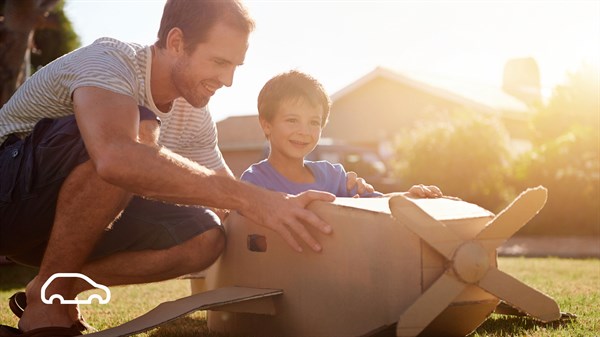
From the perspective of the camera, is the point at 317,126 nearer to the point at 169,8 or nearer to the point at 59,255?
the point at 169,8

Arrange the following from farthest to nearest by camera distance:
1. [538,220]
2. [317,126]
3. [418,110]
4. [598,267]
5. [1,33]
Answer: [418,110]
[538,220]
[1,33]
[598,267]
[317,126]

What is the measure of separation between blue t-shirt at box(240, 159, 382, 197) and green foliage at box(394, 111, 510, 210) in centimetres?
793

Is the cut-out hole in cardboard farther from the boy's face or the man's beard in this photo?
the boy's face

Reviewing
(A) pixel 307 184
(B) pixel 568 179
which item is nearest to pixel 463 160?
(B) pixel 568 179

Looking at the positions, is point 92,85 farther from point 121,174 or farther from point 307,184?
point 307,184

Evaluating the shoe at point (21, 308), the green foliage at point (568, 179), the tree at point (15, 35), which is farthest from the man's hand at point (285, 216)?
the green foliage at point (568, 179)

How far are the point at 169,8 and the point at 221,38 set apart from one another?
28 centimetres

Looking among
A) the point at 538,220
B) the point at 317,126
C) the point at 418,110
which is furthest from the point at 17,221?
the point at 418,110

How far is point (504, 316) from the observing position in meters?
3.03

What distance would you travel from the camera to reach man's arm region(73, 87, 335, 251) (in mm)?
2246

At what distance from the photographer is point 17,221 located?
8.41 ft

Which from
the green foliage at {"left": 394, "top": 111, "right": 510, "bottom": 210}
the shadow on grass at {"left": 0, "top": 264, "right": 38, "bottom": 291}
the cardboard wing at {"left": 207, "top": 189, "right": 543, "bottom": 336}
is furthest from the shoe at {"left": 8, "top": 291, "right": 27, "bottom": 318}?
the green foliage at {"left": 394, "top": 111, "right": 510, "bottom": 210}

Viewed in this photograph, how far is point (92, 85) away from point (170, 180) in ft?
1.47

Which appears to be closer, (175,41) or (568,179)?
(175,41)
